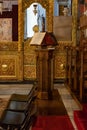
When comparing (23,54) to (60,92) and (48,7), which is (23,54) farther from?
(60,92)

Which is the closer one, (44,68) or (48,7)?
(44,68)

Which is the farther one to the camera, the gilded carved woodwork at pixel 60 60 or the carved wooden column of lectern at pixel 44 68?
the gilded carved woodwork at pixel 60 60

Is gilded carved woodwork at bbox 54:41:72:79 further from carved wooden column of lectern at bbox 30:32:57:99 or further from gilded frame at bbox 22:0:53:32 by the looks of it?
carved wooden column of lectern at bbox 30:32:57:99

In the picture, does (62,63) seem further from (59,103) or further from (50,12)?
(59,103)

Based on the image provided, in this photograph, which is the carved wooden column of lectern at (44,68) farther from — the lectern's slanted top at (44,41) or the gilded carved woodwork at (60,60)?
the gilded carved woodwork at (60,60)

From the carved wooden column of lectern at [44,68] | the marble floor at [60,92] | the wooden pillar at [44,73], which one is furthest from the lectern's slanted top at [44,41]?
the marble floor at [60,92]

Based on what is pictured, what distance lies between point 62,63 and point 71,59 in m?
1.63

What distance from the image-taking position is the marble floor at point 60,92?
577 centimetres

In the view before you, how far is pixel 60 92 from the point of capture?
747 centimetres

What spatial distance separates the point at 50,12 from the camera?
29.3 feet

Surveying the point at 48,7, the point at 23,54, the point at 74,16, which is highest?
the point at 48,7

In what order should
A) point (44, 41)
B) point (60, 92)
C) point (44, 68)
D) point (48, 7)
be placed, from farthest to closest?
point (48, 7) < point (60, 92) < point (44, 68) < point (44, 41)

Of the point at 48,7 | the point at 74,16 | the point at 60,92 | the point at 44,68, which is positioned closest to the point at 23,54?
the point at 48,7

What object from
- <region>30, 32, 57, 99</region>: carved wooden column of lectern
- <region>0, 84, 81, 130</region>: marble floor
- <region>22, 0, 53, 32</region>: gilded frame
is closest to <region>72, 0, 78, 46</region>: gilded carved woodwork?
<region>22, 0, 53, 32</region>: gilded frame
